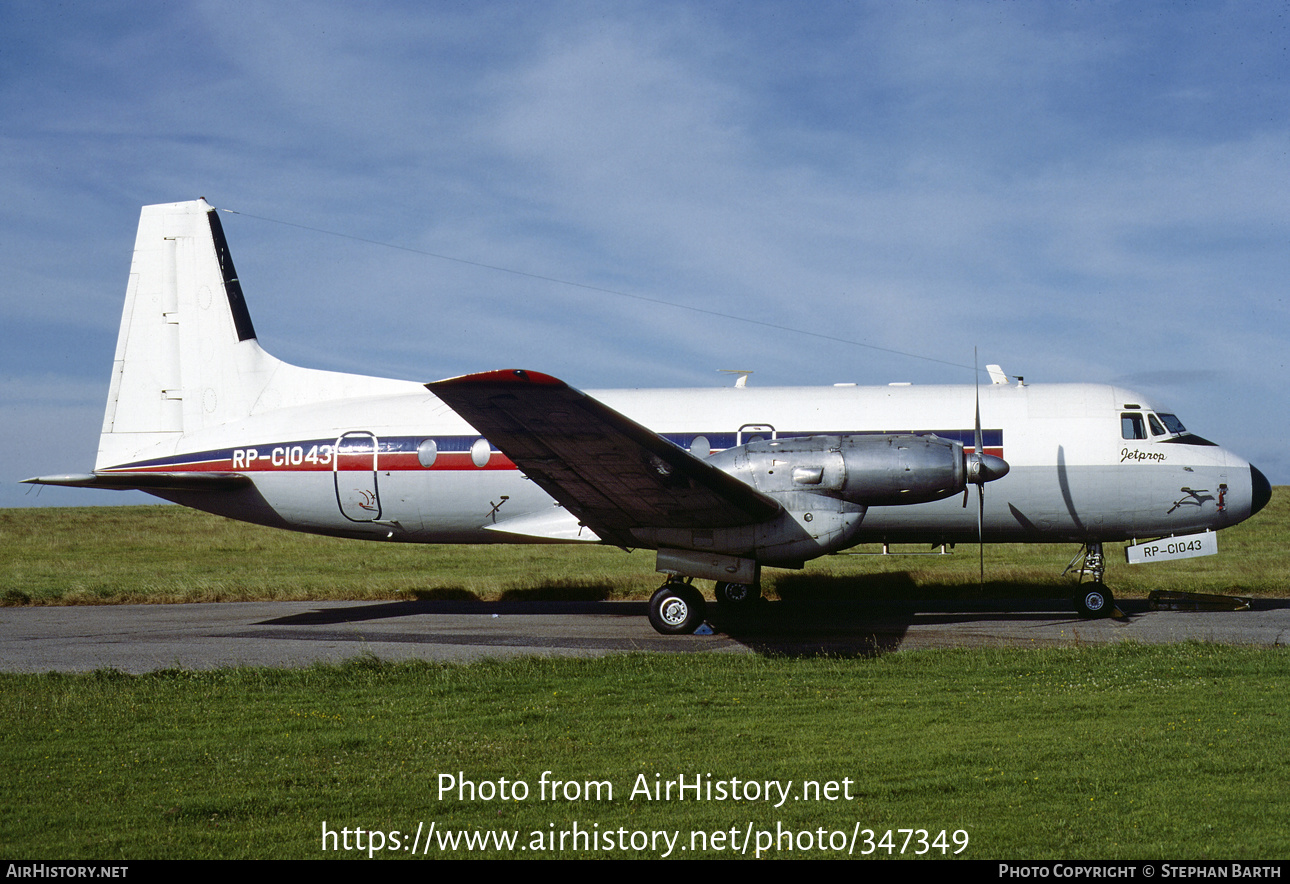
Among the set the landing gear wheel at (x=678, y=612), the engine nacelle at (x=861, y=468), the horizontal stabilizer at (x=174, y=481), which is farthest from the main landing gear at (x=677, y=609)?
the horizontal stabilizer at (x=174, y=481)

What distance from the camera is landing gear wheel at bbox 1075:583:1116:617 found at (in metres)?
15.6

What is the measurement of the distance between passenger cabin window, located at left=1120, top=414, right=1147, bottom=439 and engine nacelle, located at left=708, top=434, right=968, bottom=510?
4.62 m

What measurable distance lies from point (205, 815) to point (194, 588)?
1864 centimetres

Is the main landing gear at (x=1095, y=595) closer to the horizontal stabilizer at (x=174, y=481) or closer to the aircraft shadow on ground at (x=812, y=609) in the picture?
the aircraft shadow on ground at (x=812, y=609)

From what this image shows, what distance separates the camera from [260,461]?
17125mm

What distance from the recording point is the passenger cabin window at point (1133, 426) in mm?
15820

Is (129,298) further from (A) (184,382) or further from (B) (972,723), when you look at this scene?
(B) (972,723)

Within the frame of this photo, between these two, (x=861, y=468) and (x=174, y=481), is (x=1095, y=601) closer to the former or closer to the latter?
(x=861, y=468)

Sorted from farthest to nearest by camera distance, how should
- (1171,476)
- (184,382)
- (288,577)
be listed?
(288,577)
(184,382)
(1171,476)

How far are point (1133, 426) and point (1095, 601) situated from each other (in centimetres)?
308

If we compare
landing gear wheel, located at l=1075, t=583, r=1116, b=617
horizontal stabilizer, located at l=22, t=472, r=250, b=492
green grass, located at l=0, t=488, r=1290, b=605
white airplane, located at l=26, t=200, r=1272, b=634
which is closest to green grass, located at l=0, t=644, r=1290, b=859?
white airplane, located at l=26, t=200, r=1272, b=634

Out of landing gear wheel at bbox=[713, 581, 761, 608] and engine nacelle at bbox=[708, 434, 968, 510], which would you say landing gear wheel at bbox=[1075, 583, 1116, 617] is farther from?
landing gear wheel at bbox=[713, 581, 761, 608]
